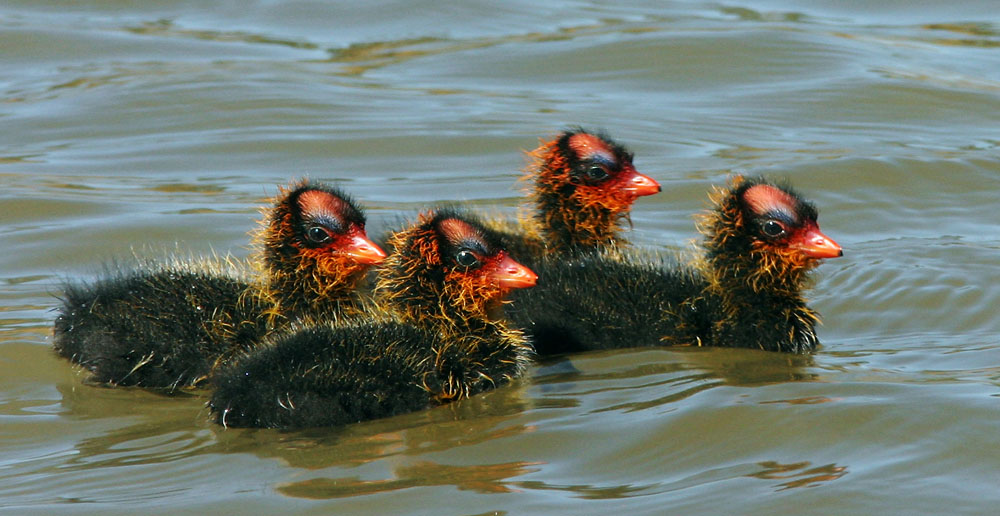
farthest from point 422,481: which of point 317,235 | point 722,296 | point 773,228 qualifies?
point 773,228

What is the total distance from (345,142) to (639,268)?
513 centimetres

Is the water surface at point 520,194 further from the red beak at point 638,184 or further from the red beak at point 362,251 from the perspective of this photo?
the red beak at point 638,184

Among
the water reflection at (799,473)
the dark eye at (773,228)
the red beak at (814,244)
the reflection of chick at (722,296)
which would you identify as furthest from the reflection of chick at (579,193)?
the water reflection at (799,473)

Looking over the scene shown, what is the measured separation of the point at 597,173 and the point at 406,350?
2396 mm

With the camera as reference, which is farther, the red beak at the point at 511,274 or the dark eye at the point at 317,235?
the dark eye at the point at 317,235

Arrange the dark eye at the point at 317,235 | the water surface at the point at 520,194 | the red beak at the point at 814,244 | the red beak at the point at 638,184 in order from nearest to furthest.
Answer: the water surface at the point at 520,194, the dark eye at the point at 317,235, the red beak at the point at 814,244, the red beak at the point at 638,184

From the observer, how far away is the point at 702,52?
15.6m

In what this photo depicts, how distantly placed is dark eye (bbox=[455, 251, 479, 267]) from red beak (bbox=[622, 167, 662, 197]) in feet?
6.38

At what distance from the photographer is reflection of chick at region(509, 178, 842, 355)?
8.20m

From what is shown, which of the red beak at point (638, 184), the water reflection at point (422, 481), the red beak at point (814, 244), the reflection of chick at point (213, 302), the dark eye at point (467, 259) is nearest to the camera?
the water reflection at point (422, 481)

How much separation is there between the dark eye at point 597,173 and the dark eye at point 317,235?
81.2 inches

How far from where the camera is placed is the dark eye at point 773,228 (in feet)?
27.0

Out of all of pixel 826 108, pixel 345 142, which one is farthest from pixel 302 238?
pixel 826 108

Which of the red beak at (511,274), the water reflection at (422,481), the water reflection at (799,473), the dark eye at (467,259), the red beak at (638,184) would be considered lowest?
the water reflection at (799,473)
